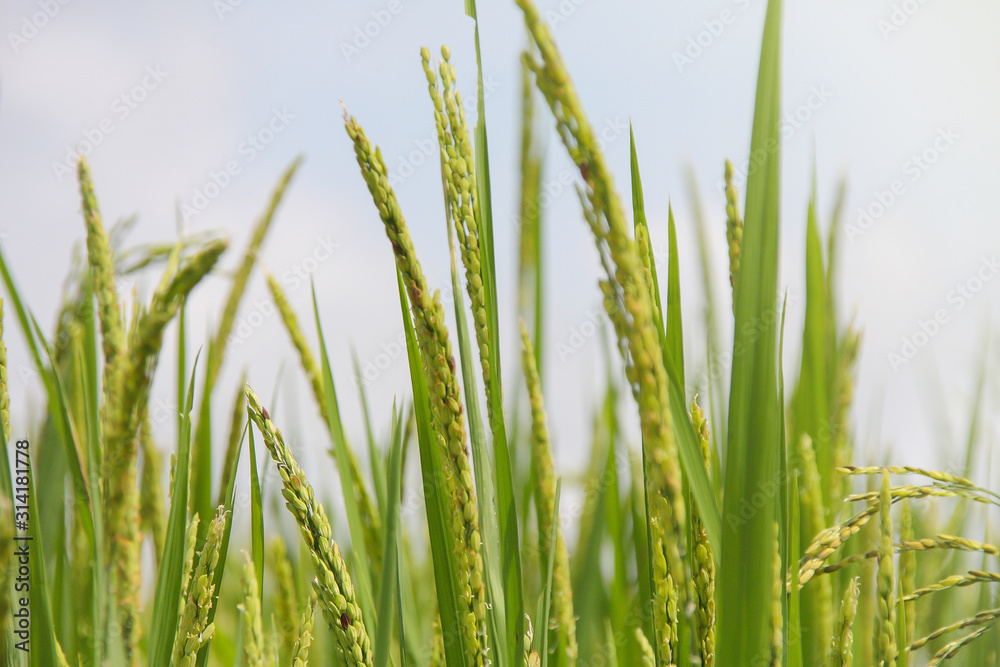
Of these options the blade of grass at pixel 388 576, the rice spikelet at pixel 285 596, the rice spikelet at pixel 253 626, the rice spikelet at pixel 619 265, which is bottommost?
the rice spikelet at pixel 285 596

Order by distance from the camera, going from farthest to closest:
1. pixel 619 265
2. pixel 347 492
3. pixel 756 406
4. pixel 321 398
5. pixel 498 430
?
pixel 321 398, pixel 347 492, pixel 498 430, pixel 756 406, pixel 619 265

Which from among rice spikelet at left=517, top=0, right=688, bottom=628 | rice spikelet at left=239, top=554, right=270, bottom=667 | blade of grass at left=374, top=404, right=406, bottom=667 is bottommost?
rice spikelet at left=239, top=554, right=270, bottom=667

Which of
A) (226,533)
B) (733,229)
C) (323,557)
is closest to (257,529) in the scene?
(226,533)

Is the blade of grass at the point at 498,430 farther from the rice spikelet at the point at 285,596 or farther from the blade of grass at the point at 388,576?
the rice spikelet at the point at 285,596

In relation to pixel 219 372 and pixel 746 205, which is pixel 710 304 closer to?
pixel 746 205

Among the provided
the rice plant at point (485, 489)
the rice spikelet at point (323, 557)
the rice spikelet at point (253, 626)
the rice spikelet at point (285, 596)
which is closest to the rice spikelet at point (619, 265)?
the rice plant at point (485, 489)

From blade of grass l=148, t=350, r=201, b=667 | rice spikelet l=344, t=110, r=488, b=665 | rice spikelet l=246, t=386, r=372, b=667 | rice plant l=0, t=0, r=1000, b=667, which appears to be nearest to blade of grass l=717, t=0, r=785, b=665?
rice plant l=0, t=0, r=1000, b=667

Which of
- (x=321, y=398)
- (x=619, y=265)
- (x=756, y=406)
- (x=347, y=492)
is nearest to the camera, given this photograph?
(x=619, y=265)

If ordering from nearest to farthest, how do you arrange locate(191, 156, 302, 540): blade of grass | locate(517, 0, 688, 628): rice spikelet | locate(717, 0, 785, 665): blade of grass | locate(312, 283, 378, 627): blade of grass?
locate(517, 0, 688, 628): rice spikelet < locate(717, 0, 785, 665): blade of grass < locate(312, 283, 378, 627): blade of grass < locate(191, 156, 302, 540): blade of grass

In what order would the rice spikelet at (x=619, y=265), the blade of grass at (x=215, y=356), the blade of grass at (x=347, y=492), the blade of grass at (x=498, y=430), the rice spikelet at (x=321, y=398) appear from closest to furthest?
the rice spikelet at (x=619, y=265), the blade of grass at (x=498, y=430), the blade of grass at (x=347, y=492), the rice spikelet at (x=321, y=398), the blade of grass at (x=215, y=356)

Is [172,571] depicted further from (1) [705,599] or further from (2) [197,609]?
(1) [705,599]

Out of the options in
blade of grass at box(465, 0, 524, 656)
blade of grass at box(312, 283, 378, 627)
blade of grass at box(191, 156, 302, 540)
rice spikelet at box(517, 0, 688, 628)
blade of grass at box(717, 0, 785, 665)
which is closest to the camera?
rice spikelet at box(517, 0, 688, 628)

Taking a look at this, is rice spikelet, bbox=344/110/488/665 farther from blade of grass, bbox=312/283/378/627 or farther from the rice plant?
blade of grass, bbox=312/283/378/627

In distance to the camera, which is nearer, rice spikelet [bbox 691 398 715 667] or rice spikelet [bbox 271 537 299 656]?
rice spikelet [bbox 691 398 715 667]
